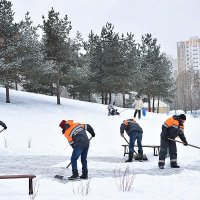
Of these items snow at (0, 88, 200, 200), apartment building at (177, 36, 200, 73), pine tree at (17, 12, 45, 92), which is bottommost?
snow at (0, 88, 200, 200)

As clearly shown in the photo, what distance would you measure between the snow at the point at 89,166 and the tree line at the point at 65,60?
439cm

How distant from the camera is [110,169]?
9.30 meters

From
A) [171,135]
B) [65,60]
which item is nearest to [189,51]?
[65,60]

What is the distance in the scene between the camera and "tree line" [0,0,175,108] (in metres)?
24.3

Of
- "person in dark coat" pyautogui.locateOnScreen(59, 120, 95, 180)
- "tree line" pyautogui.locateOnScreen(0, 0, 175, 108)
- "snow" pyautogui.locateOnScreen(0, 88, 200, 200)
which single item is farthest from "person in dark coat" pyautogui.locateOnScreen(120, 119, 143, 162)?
"tree line" pyautogui.locateOnScreen(0, 0, 175, 108)

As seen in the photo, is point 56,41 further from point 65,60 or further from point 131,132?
point 131,132

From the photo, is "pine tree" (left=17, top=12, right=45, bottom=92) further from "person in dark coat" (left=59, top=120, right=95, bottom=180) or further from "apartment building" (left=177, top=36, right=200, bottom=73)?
"apartment building" (left=177, top=36, right=200, bottom=73)

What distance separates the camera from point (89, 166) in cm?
967

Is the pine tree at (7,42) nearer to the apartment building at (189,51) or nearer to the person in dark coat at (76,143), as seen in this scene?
the person in dark coat at (76,143)

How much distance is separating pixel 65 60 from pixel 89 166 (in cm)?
1929

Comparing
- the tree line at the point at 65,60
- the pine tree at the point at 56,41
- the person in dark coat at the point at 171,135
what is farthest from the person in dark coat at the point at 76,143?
the pine tree at the point at 56,41

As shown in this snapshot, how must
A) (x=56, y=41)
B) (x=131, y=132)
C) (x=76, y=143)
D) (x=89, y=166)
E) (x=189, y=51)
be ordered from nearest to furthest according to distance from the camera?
(x=76, y=143), (x=89, y=166), (x=131, y=132), (x=56, y=41), (x=189, y=51)

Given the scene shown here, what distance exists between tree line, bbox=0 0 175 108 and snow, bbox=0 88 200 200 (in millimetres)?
4390

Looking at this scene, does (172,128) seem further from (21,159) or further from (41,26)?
(41,26)
